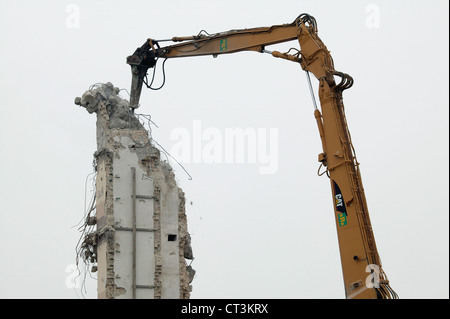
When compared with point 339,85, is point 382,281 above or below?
below

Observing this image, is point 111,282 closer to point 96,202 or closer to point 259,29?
point 96,202

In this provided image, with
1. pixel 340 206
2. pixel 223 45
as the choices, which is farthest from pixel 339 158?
pixel 223 45

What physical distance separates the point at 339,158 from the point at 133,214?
505 centimetres

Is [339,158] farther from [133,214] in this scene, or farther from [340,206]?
[133,214]

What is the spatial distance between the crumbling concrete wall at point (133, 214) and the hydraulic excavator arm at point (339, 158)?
10.7ft

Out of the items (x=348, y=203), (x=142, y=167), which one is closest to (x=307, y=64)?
(x=348, y=203)

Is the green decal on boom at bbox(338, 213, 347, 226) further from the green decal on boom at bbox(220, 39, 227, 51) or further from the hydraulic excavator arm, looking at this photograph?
the green decal on boom at bbox(220, 39, 227, 51)

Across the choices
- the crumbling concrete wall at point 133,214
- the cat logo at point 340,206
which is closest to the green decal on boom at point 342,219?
the cat logo at point 340,206

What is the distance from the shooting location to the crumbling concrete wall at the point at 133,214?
55.3 feet

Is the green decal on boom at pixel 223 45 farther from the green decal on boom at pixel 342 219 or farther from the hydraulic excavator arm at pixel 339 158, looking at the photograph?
the green decal on boom at pixel 342 219

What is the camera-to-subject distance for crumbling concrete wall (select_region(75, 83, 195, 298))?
Result: 16.8 meters

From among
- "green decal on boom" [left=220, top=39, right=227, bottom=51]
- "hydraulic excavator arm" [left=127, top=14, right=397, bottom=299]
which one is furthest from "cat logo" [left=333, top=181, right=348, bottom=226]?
"green decal on boom" [left=220, top=39, right=227, bottom=51]
